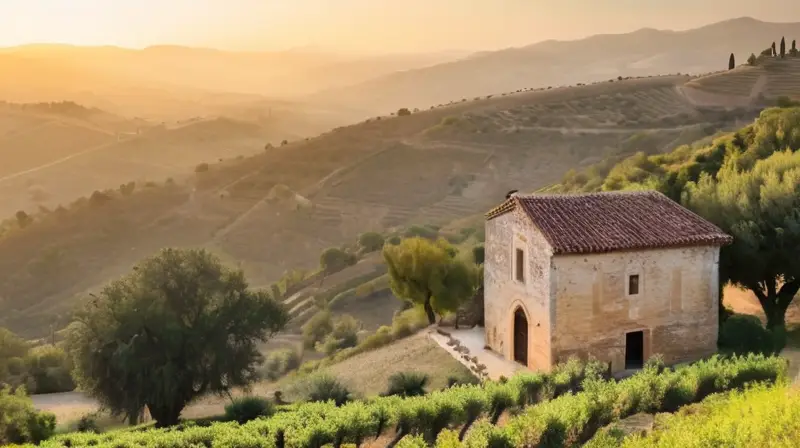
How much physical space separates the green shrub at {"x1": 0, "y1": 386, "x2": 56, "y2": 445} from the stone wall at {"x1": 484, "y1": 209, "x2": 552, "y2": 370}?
1442cm

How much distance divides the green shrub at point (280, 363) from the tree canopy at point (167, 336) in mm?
9088

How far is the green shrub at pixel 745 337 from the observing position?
23.2 m

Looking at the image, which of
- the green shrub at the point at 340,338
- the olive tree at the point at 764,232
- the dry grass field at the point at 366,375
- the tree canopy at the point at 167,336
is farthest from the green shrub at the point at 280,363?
the olive tree at the point at 764,232

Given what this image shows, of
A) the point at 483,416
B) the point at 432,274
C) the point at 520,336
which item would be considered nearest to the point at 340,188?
the point at 432,274

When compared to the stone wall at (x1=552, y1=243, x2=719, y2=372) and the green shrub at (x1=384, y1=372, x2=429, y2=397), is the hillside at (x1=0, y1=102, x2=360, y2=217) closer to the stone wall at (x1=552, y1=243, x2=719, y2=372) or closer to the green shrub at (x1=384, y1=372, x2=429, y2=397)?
the green shrub at (x1=384, y1=372, x2=429, y2=397)

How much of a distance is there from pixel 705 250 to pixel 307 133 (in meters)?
176

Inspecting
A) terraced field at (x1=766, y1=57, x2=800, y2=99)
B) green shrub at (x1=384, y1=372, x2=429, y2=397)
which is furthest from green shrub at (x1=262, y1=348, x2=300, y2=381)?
terraced field at (x1=766, y1=57, x2=800, y2=99)

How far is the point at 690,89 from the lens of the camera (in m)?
89.4

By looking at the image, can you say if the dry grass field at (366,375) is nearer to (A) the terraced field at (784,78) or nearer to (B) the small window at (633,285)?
(B) the small window at (633,285)

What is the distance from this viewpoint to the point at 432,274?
31141mm

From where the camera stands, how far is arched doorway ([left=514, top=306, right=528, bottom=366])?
24375mm

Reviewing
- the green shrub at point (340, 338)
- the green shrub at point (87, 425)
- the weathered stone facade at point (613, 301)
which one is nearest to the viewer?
the weathered stone facade at point (613, 301)

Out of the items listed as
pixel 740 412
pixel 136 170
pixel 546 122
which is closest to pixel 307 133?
pixel 136 170

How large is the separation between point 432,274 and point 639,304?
407 inches
